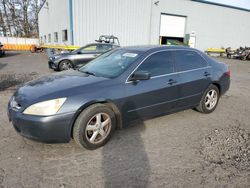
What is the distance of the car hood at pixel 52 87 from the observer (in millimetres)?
3027

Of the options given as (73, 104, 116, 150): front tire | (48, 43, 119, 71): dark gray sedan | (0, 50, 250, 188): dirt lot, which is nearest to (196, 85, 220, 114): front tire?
(0, 50, 250, 188): dirt lot

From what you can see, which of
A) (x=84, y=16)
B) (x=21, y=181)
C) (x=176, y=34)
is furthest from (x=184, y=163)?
(x=176, y=34)

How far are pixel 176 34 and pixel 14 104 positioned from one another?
22.0 meters

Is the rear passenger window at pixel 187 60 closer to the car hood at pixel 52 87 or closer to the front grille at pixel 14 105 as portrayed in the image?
the car hood at pixel 52 87

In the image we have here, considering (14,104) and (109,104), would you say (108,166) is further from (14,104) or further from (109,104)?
(14,104)

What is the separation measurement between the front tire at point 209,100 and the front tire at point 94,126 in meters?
2.38

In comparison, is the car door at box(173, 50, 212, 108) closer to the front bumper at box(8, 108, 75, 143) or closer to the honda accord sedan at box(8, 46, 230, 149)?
the honda accord sedan at box(8, 46, 230, 149)

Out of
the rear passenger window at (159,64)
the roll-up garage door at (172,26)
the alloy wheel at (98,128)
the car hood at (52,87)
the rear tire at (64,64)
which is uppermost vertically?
the roll-up garage door at (172,26)

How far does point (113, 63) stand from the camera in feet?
13.3

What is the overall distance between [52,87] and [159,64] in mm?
1984

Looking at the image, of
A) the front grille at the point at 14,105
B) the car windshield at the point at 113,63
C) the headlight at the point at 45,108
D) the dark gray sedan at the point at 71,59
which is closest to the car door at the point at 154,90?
the car windshield at the point at 113,63

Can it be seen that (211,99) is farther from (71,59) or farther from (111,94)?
(71,59)

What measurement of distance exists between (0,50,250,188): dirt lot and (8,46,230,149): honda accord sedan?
317mm

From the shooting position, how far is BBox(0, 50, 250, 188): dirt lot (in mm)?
2602
